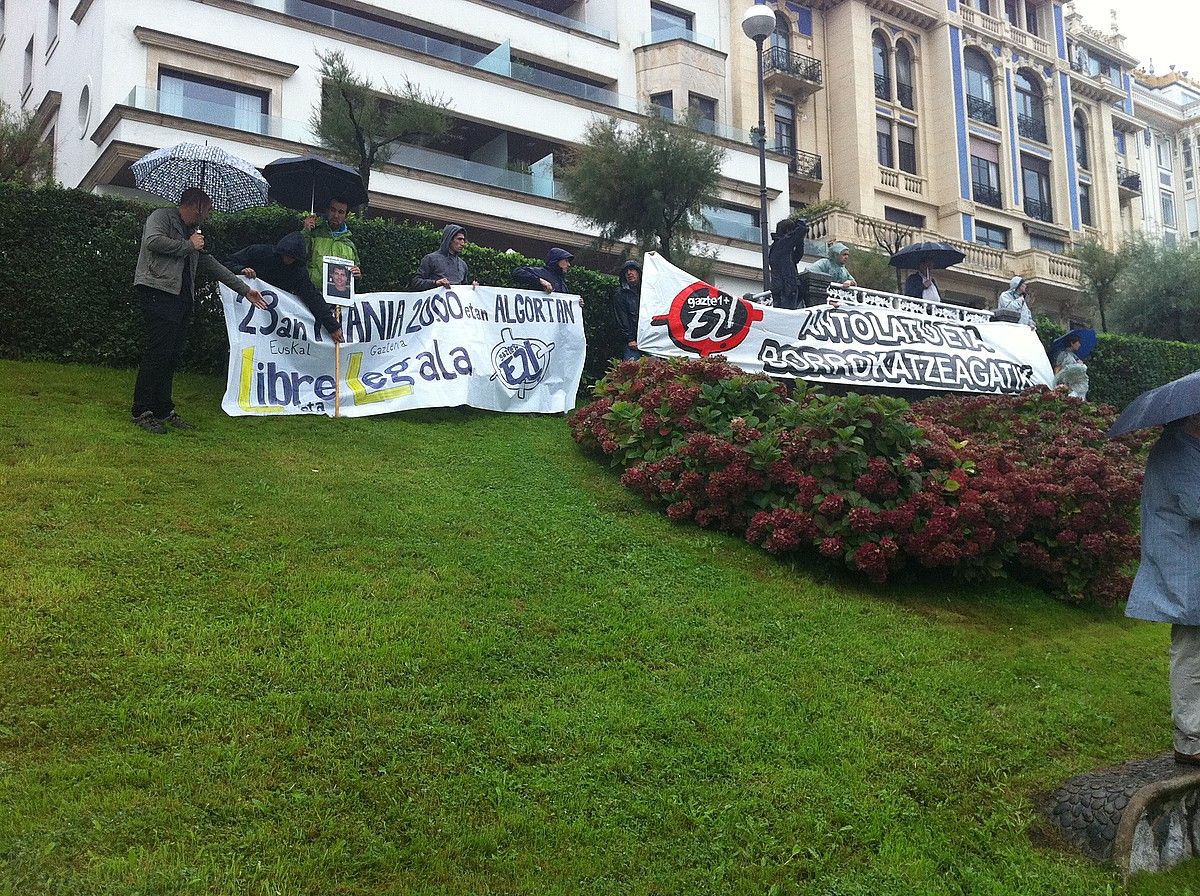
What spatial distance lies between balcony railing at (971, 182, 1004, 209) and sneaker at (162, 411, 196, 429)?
123 ft

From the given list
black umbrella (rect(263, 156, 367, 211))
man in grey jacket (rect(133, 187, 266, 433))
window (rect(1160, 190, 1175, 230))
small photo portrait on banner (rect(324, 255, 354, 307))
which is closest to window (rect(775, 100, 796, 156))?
black umbrella (rect(263, 156, 367, 211))

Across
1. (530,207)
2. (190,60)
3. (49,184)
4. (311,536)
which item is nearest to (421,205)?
(530,207)

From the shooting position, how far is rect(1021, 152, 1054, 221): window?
42.7 meters

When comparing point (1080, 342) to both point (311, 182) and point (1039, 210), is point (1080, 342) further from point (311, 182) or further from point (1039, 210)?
point (1039, 210)

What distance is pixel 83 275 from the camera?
32.4 feet

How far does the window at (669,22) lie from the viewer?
32.6 meters

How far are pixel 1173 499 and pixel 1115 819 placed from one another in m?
1.48

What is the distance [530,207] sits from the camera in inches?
1062

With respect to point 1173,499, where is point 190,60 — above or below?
above

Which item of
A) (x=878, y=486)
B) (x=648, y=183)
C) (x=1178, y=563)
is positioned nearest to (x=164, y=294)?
(x=878, y=486)

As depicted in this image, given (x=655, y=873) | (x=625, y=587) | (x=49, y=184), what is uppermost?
(x=49, y=184)

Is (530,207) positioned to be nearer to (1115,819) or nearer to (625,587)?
(625,587)

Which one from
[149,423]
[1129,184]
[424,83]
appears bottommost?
[149,423]

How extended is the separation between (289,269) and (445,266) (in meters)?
1.72
